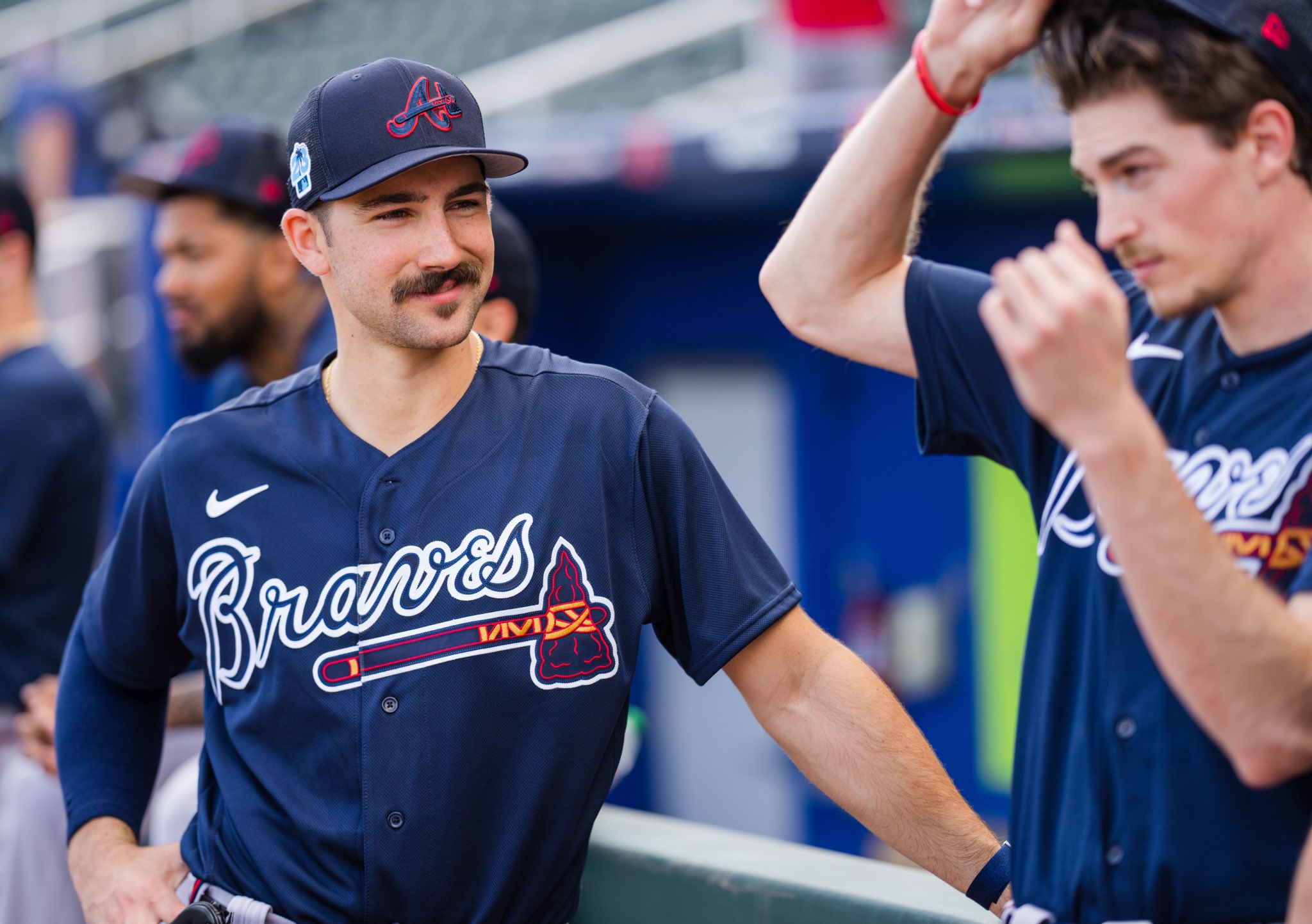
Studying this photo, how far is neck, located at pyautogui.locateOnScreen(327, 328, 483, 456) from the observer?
2016 millimetres

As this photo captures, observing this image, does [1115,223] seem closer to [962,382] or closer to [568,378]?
[962,382]

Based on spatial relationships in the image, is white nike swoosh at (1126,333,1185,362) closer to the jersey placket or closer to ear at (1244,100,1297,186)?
ear at (1244,100,1297,186)

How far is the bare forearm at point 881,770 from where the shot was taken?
188 cm

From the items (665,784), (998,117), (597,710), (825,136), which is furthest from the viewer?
(665,784)

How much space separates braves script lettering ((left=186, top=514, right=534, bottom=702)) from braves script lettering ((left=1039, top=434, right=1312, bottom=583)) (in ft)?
2.37

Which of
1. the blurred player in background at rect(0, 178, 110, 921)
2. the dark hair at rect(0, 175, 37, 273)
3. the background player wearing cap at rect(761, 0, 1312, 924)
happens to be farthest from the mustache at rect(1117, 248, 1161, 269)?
the dark hair at rect(0, 175, 37, 273)

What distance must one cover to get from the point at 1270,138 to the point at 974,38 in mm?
379

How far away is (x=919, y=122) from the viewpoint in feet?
5.79

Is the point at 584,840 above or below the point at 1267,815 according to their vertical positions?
below

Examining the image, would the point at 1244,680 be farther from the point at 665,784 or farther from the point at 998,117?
the point at 665,784

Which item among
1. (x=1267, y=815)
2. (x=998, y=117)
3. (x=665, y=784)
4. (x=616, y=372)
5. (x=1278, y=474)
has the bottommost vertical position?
(x=665, y=784)

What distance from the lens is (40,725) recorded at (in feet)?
8.45

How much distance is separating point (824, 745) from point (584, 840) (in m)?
0.33

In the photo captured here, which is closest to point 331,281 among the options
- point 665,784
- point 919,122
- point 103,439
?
point 919,122
